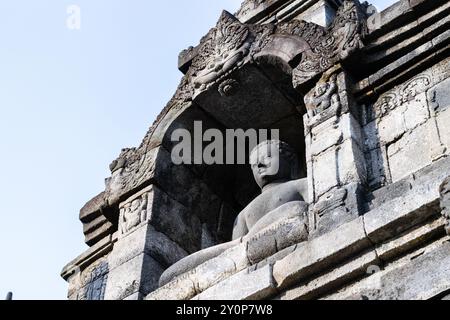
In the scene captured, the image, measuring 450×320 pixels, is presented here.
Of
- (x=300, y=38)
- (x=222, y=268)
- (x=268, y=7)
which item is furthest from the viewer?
(x=268, y=7)

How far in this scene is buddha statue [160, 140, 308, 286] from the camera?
10.7 meters

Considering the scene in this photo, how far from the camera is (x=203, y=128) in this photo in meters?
12.7

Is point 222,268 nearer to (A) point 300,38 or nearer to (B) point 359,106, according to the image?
(B) point 359,106

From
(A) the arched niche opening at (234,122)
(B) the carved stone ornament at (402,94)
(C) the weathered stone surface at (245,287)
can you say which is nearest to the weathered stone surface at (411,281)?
(C) the weathered stone surface at (245,287)

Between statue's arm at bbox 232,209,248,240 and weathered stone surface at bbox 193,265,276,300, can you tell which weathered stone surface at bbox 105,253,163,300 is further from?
weathered stone surface at bbox 193,265,276,300

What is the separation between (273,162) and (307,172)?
1204 millimetres

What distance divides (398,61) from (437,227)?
2536 millimetres

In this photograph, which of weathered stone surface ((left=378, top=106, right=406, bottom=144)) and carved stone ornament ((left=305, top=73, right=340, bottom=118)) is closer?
weathered stone surface ((left=378, top=106, right=406, bottom=144))

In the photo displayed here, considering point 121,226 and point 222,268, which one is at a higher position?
point 121,226

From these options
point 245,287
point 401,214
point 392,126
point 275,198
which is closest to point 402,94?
point 392,126

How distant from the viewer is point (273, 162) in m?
11.8

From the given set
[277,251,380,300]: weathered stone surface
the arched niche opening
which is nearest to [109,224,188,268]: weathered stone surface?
the arched niche opening
